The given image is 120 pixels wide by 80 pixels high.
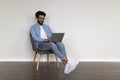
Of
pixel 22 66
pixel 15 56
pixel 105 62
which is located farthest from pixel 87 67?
pixel 15 56

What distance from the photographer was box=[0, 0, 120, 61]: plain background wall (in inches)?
264

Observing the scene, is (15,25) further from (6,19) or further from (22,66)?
(22,66)

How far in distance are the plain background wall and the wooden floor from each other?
18.5 inches

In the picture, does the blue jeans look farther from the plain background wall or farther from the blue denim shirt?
the plain background wall

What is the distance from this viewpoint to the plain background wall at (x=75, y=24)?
670 cm

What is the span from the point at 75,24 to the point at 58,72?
1754 millimetres

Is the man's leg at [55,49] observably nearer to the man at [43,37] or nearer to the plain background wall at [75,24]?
the man at [43,37]

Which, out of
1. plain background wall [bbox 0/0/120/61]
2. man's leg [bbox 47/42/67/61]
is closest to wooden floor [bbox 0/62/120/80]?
man's leg [bbox 47/42/67/61]

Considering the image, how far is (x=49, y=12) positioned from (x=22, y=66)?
60.6 inches

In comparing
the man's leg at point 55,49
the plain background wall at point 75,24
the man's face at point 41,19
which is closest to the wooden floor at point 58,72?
the man's leg at point 55,49

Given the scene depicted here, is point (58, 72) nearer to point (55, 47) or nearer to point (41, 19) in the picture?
point (55, 47)

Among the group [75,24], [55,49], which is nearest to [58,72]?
[55,49]

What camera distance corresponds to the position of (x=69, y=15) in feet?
22.1

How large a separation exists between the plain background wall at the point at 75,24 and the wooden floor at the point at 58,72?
0.47 meters
